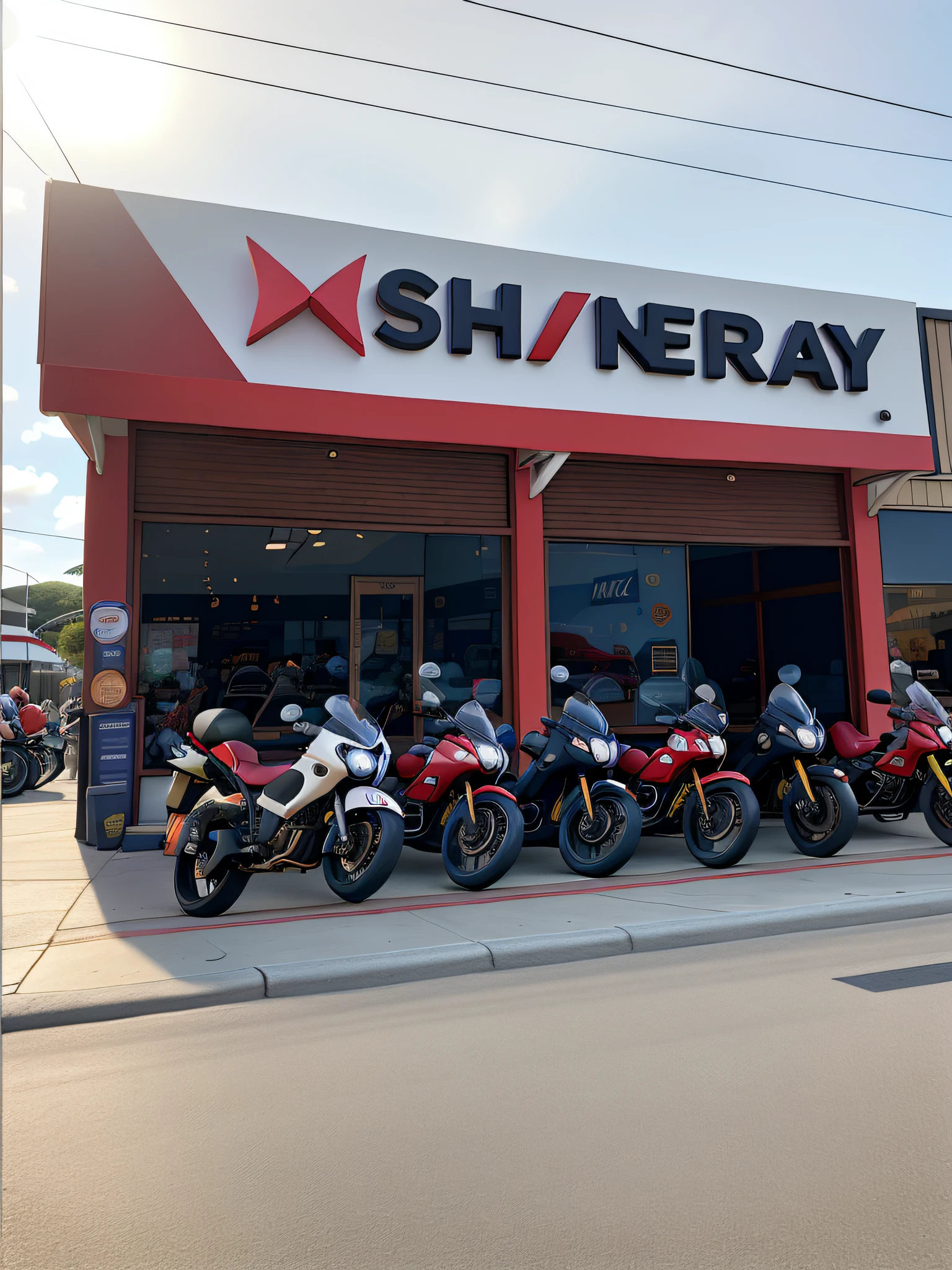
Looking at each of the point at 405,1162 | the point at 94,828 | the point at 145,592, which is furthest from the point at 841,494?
the point at 405,1162

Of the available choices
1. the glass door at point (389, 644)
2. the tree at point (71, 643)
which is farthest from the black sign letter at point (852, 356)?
the tree at point (71, 643)

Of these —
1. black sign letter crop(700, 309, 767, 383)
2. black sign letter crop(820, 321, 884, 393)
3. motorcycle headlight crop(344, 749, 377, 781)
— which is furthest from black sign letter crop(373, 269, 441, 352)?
motorcycle headlight crop(344, 749, 377, 781)

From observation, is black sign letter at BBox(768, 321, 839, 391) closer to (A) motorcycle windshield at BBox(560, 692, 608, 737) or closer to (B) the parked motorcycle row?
(B) the parked motorcycle row

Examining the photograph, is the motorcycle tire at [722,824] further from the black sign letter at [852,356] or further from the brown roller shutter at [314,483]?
the black sign letter at [852,356]

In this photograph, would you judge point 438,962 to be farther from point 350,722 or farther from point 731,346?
point 731,346

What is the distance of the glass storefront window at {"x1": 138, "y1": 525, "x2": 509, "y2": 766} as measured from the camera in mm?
10414

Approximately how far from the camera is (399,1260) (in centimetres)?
258

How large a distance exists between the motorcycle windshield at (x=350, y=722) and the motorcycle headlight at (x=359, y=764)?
0.34 feet

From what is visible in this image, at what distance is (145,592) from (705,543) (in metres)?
6.85

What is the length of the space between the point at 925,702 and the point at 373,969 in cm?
614

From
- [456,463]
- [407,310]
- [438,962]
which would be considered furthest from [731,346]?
[438,962]

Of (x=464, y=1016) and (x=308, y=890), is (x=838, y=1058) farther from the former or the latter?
(x=308, y=890)

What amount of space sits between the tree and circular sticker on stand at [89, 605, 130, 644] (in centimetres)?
5347

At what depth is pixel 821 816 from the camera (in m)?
8.34
